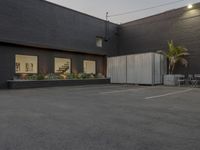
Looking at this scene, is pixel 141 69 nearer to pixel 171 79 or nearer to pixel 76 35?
pixel 171 79

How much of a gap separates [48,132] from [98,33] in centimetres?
1344

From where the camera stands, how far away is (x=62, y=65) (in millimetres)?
13789

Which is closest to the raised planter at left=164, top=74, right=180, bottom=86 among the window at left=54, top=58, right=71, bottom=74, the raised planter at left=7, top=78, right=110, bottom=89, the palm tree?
the palm tree

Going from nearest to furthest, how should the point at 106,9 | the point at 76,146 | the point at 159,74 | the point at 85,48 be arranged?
the point at 76,146, the point at 159,74, the point at 85,48, the point at 106,9

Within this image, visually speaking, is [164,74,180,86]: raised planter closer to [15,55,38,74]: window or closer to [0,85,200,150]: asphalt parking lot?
[15,55,38,74]: window

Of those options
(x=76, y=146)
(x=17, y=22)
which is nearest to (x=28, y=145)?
(x=76, y=146)

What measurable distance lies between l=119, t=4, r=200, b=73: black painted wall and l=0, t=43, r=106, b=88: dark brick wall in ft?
9.68

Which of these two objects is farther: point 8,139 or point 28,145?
point 8,139

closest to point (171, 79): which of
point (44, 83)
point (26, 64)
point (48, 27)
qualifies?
point (44, 83)

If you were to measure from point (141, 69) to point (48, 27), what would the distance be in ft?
22.9

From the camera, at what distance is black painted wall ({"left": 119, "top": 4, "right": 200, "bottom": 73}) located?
1270cm

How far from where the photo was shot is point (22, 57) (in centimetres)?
1188

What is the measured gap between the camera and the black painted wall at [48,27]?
35.4ft

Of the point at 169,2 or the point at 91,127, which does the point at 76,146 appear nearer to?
the point at 91,127
